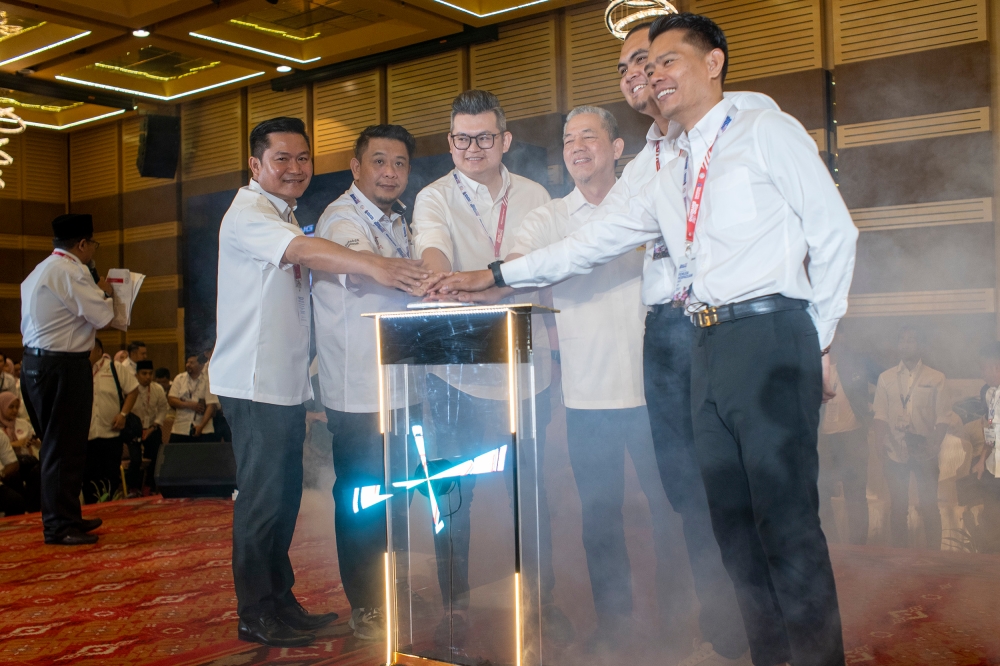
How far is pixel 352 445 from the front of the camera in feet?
7.88

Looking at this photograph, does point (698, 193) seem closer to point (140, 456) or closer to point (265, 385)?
point (265, 385)

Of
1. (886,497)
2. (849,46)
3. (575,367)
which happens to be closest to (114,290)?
(575,367)

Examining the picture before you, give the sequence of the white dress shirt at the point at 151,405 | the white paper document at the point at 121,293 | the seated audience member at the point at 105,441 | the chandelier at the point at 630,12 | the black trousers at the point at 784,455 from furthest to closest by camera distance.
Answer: the white dress shirt at the point at 151,405 → the seated audience member at the point at 105,441 → the white paper document at the point at 121,293 → the chandelier at the point at 630,12 → the black trousers at the point at 784,455

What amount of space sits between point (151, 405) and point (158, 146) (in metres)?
2.82

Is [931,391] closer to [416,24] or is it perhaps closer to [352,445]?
[352,445]

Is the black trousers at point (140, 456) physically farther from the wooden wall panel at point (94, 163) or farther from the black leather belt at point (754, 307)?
the black leather belt at point (754, 307)

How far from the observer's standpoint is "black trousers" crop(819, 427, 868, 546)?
4480 mm

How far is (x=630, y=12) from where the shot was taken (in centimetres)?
429

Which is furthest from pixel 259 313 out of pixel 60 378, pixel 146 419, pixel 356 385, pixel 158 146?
pixel 158 146

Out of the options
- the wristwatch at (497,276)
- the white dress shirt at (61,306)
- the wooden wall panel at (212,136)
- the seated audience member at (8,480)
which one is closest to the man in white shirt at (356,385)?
the wristwatch at (497,276)

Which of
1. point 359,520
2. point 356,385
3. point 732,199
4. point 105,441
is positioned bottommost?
point 105,441

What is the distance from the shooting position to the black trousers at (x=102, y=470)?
603 centimetres

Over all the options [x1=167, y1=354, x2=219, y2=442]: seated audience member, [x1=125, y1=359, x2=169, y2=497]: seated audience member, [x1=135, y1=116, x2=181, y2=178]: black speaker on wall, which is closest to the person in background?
[x1=167, y1=354, x2=219, y2=442]: seated audience member

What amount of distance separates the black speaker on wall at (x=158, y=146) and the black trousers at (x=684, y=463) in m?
7.34
